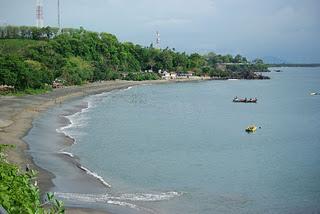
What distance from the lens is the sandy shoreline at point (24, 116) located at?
28569 millimetres

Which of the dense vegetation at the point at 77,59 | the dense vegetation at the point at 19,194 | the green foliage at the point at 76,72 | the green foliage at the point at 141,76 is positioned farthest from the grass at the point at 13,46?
the dense vegetation at the point at 19,194

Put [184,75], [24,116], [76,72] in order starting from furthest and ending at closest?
[184,75] < [76,72] < [24,116]

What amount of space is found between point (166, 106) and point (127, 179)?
4503 cm

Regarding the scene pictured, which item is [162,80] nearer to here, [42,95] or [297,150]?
[42,95]

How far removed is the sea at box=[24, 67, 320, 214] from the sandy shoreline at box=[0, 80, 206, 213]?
0.75m

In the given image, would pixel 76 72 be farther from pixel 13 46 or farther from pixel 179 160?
pixel 179 160

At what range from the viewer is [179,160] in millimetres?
33531

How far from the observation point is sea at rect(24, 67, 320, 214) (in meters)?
23.9

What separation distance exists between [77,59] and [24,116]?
71.0 meters

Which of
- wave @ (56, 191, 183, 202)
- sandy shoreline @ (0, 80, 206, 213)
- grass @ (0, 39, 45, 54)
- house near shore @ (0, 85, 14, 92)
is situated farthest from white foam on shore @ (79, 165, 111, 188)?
grass @ (0, 39, 45, 54)

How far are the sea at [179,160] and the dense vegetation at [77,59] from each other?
18.0 meters

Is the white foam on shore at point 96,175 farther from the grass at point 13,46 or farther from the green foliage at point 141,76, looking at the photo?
the green foliage at point 141,76

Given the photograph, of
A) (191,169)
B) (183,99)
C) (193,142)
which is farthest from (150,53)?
(191,169)

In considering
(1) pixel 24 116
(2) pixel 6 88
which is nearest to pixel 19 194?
(1) pixel 24 116
